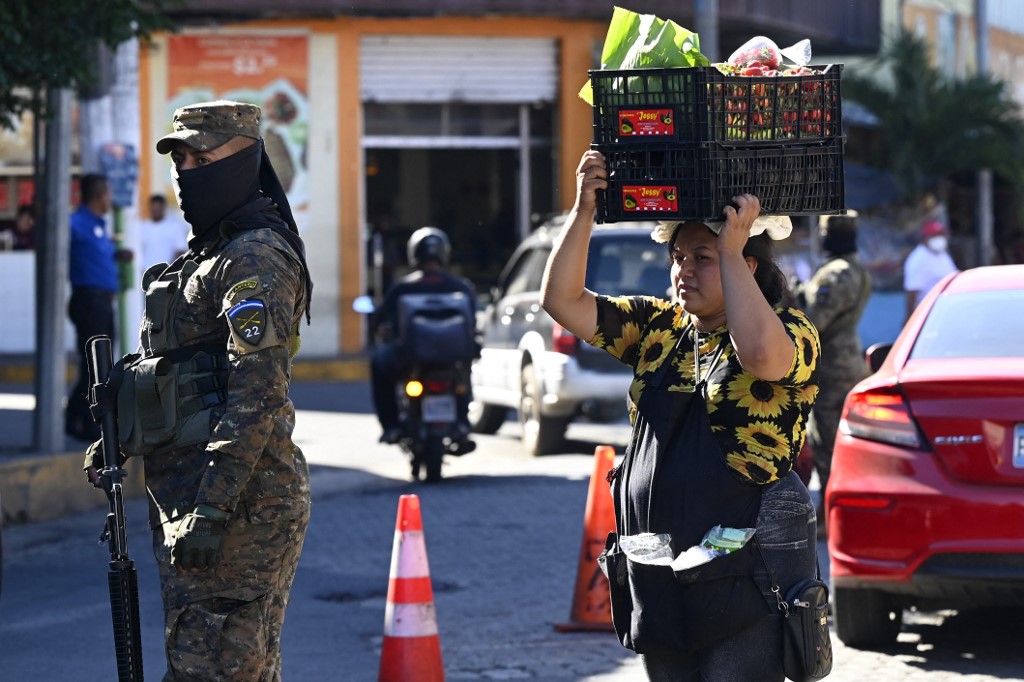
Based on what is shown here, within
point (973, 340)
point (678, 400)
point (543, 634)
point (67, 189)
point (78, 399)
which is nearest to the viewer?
point (678, 400)

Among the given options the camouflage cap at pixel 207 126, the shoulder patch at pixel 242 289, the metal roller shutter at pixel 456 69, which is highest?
the metal roller shutter at pixel 456 69

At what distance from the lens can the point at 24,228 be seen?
22.4m

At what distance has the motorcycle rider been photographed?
1212 cm

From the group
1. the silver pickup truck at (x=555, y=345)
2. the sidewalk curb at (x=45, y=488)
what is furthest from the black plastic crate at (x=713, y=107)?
the silver pickup truck at (x=555, y=345)

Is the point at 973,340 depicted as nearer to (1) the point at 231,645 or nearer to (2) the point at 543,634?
(2) the point at 543,634

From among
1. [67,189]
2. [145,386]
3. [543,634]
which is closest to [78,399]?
[67,189]

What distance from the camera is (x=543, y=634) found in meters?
7.44

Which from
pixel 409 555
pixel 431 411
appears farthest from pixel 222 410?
pixel 431 411

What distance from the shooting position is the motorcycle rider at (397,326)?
477 inches

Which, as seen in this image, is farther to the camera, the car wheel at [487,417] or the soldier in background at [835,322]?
the car wheel at [487,417]

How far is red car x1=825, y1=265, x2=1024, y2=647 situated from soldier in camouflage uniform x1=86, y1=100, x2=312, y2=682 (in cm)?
268

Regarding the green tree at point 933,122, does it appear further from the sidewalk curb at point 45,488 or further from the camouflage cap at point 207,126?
the camouflage cap at point 207,126

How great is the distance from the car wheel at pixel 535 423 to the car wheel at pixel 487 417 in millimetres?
1474

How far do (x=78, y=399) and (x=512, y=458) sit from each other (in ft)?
10.9
